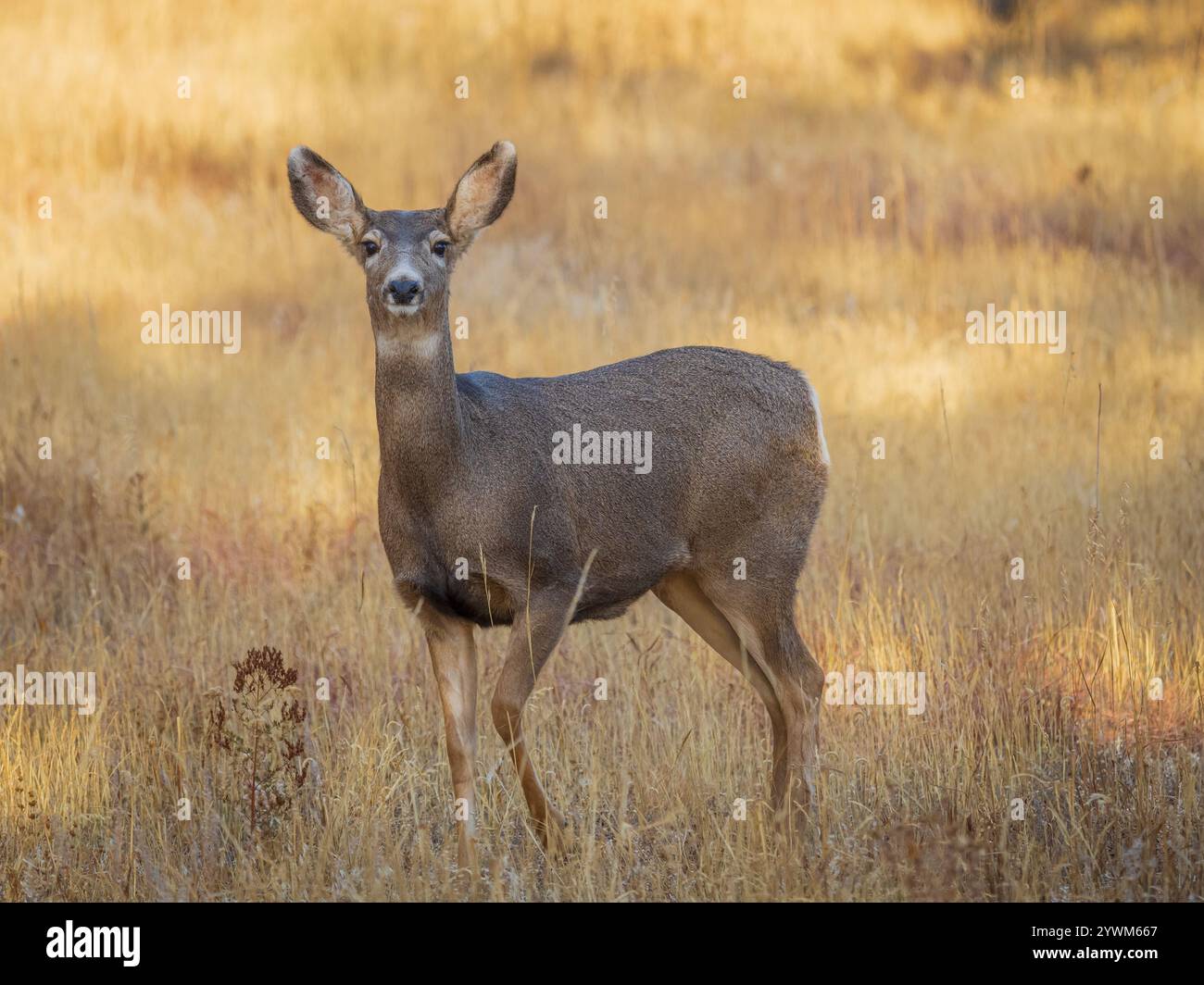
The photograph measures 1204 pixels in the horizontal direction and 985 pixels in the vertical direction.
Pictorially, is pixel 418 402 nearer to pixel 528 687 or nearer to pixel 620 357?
pixel 528 687

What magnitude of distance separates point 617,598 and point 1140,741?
1811 mm

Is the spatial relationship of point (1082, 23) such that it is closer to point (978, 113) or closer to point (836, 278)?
point (978, 113)

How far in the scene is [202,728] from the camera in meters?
6.48

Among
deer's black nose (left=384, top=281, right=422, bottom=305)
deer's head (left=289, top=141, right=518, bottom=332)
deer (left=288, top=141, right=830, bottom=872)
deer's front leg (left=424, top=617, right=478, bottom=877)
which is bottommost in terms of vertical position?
deer's front leg (left=424, top=617, right=478, bottom=877)

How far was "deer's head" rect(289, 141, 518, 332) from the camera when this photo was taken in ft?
17.9

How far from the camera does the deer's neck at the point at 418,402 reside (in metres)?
5.61

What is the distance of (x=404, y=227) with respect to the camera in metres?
5.65

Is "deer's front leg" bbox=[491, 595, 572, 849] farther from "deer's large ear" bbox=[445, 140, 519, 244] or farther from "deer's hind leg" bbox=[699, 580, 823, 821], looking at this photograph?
"deer's large ear" bbox=[445, 140, 519, 244]

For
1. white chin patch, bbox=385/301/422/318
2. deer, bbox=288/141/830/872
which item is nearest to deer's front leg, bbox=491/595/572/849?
deer, bbox=288/141/830/872

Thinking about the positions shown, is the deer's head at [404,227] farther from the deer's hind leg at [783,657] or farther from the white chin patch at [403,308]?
the deer's hind leg at [783,657]

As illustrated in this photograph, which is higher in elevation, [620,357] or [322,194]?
[620,357]

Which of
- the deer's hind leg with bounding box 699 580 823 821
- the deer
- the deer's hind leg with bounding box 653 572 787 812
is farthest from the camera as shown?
the deer's hind leg with bounding box 653 572 787 812

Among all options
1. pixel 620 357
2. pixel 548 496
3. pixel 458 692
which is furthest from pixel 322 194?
pixel 620 357

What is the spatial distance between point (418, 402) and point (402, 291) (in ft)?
1.47
